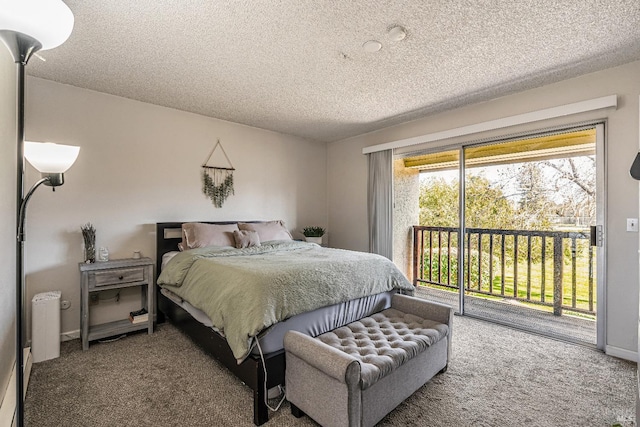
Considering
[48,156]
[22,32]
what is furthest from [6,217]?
[22,32]

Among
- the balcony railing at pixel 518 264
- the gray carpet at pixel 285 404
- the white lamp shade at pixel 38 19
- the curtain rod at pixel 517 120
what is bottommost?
the gray carpet at pixel 285 404

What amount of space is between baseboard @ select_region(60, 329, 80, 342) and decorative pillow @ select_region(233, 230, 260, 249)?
1759 mm

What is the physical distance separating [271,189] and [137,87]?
6.97ft

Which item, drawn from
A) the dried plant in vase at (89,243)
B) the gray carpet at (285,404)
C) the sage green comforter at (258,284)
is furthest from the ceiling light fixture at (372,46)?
the dried plant in vase at (89,243)

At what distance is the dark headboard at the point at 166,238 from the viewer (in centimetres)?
338

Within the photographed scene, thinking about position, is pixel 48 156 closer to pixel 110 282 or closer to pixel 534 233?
pixel 110 282

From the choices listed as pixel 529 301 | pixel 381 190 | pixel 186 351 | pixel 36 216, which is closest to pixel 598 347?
pixel 529 301

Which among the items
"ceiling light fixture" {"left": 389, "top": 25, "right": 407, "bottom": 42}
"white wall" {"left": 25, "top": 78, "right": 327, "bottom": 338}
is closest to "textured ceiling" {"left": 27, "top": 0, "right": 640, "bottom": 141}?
"ceiling light fixture" {"left": 389, "top": 25, "right": 407, "bottom": 42}

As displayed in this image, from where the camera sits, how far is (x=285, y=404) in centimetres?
192

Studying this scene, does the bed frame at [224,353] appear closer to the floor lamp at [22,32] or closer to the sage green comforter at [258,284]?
the sage green comforter at [258,284]

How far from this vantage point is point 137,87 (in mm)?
3002

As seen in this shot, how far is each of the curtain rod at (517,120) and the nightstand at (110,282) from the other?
11.3 feet

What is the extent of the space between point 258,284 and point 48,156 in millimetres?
1270

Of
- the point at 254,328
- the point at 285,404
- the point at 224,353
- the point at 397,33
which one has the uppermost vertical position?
the point at 397,33
